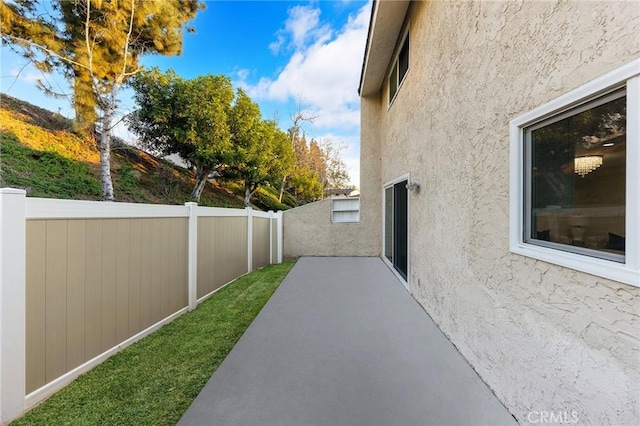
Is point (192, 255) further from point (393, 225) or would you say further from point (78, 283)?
point (393, 225)

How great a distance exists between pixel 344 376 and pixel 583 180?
8.94ft

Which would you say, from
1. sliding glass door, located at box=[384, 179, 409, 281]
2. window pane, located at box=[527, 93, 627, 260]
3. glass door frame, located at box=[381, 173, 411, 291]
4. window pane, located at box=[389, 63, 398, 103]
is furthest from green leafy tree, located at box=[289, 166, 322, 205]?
window pane, located at box=[527, 93, 627, 260]

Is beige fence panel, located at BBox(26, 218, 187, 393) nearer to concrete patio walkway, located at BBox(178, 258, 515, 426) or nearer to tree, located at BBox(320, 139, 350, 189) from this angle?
concrete patio walkway, located at BBox(178, 258, 515, 426)

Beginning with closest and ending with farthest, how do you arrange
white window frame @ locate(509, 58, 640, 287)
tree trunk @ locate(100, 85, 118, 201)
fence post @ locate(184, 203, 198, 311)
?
white window frame @ locate(509, 58, 640, 287) → fence post @ locate(184, 203, 198, 311) → tree trunk @ locate(100, 85, 118, 201)

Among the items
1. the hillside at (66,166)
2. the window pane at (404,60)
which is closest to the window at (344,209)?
the window pane at (404,60)

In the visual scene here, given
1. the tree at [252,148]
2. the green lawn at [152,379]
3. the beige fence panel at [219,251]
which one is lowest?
the green lawn at [152,379]

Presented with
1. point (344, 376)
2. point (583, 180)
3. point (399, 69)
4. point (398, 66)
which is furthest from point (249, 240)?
point (583, 180)

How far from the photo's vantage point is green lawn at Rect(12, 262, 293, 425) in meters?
2.31

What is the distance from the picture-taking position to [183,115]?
12328 mm

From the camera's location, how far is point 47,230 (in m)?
2.56

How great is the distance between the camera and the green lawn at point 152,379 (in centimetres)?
231
